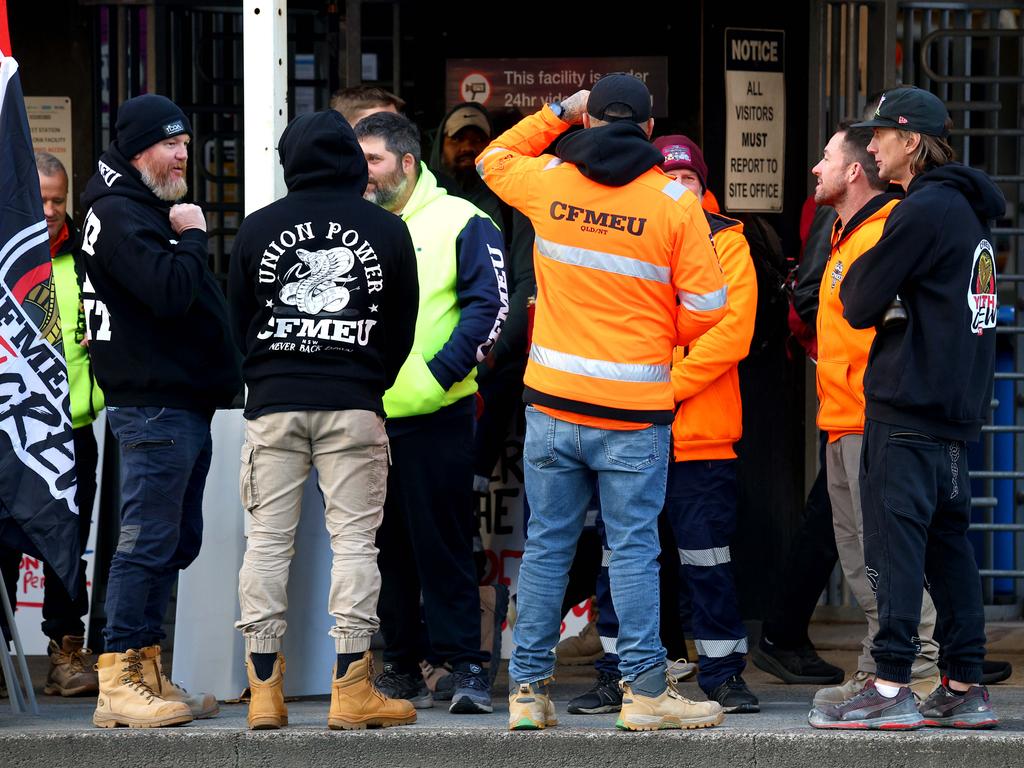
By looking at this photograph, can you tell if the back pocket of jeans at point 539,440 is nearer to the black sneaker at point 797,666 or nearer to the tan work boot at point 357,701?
the tan work boot at point 357,701

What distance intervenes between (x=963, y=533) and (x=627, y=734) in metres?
1.30

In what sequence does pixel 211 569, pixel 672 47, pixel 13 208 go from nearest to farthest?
1. pixel 13 208
2. pixel 211 569
3. pixel 672 47

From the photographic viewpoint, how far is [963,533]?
5.65m

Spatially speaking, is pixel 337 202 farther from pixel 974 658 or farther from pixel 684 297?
pixel 974 658

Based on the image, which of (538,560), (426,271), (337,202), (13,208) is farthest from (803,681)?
(13,208)

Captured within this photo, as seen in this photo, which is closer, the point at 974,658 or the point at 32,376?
the point at 974,658

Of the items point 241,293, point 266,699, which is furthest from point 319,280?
point 266,699

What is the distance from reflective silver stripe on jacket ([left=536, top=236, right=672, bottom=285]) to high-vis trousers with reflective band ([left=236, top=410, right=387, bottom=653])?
32.4 inches

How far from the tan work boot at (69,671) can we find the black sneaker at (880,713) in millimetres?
2978

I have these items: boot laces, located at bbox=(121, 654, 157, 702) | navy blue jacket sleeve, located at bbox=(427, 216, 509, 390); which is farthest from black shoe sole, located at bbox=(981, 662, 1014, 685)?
boot laces, located at bbox=(121, 654, 157, 702)

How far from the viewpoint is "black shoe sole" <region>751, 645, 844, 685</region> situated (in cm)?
691

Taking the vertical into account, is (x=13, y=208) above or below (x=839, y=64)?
below

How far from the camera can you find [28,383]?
19.7ft

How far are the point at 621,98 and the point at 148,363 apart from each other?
1.83 meters
